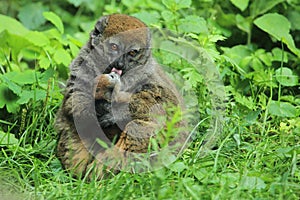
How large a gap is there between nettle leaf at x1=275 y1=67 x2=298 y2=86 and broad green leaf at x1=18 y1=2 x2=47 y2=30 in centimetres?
270

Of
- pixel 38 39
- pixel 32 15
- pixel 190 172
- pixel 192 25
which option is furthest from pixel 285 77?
pixel 32 15

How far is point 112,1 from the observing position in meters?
6.85

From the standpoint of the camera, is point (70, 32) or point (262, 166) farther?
point (70, 32)

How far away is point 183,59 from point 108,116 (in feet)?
3.71

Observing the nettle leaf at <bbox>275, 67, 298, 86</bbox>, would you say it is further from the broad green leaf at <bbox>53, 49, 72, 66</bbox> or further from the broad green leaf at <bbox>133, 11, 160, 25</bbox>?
the broad green leaf at <bbox>53, 49, 72, 66</bbox>

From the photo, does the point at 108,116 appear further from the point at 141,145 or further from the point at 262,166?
the point at 262,166

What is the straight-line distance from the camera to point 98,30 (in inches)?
164

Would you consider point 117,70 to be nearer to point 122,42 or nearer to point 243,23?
point 122,42

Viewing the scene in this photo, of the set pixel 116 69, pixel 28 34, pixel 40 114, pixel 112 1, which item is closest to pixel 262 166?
pixel 116 69

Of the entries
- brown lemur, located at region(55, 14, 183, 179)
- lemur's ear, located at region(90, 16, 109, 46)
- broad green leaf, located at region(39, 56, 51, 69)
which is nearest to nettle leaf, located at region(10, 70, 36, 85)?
broad green leaf, located at region(39, 56, 51, 69)

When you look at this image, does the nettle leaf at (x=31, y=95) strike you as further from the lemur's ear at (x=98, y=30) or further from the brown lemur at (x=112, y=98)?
the lemur's ear at (x=98, y=30)

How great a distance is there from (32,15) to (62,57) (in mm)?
1832

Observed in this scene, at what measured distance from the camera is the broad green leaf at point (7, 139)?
4.57m

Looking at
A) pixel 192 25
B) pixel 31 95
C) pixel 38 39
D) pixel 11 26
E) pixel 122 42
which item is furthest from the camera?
pixel 11 26
